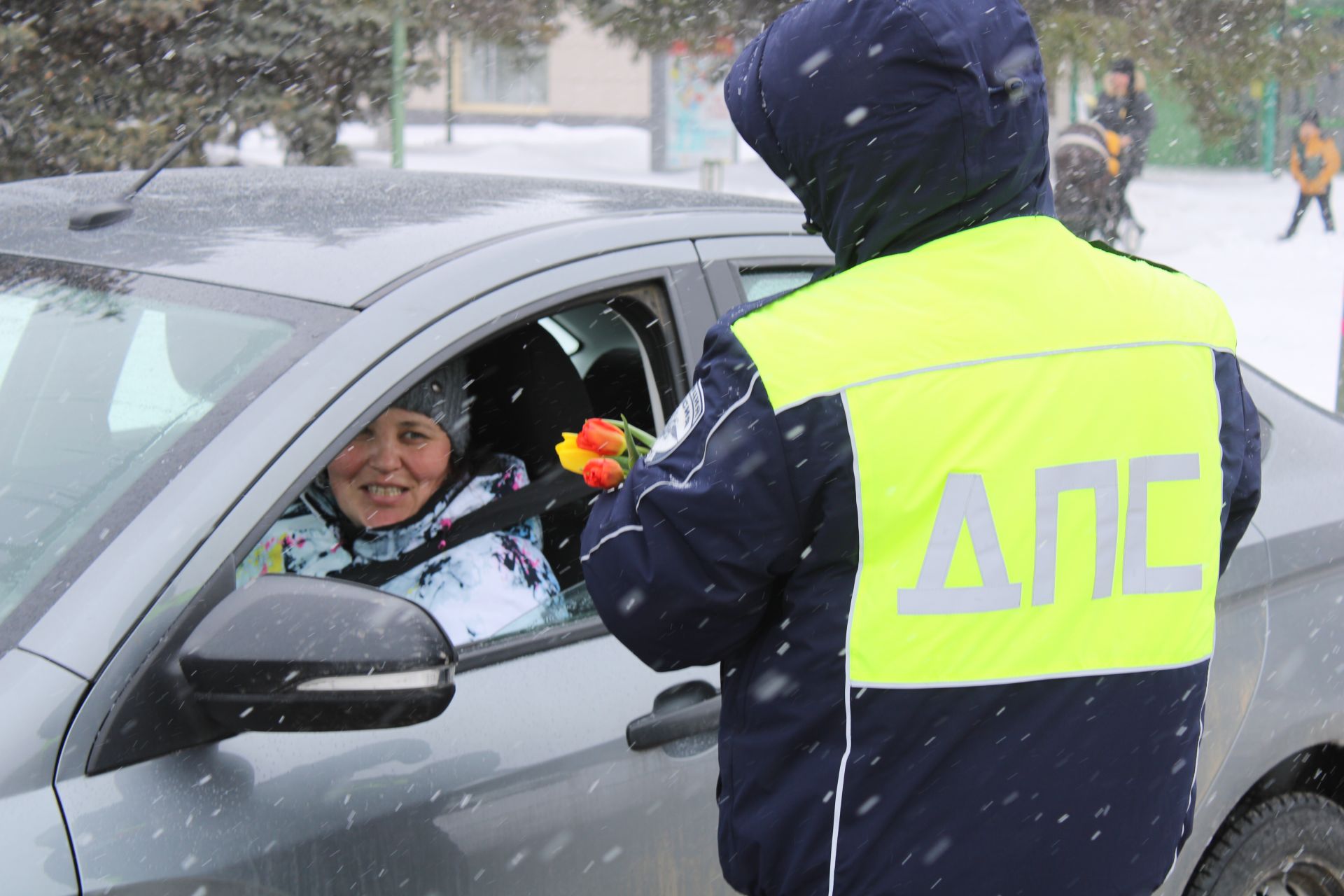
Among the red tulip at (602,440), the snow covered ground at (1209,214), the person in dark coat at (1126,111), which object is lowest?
the snow covered ground at (1209,214)

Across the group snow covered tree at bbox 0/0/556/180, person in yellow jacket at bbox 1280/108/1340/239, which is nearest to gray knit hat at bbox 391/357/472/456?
snow covered tree at bbox 0/0/556/180

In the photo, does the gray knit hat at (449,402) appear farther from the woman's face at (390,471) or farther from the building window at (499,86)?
the building window at (499,86)

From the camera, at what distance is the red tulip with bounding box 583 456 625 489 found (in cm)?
170

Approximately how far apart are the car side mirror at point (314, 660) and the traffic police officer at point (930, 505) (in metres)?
0.21

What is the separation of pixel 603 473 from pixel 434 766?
42cm

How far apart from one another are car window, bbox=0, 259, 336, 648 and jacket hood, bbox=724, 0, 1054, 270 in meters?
0.73

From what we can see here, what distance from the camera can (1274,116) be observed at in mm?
22812

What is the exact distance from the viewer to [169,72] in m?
→ 8.09

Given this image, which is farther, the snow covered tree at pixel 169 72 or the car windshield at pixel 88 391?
the snow covered tree at pixel 169 72

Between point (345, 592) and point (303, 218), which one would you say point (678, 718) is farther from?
point (303, 218)

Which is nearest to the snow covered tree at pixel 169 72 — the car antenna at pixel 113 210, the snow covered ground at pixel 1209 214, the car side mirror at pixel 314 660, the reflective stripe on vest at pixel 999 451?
the snow covered ground at pixel 1209 214

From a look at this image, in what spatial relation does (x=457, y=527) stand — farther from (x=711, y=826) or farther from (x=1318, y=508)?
(x=1318, y=508)

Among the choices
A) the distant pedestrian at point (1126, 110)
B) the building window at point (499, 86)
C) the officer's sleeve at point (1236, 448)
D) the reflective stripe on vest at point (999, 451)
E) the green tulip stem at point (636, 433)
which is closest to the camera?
the reflective stripe on vest at point (999, 451)

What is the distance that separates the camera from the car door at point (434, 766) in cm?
153
